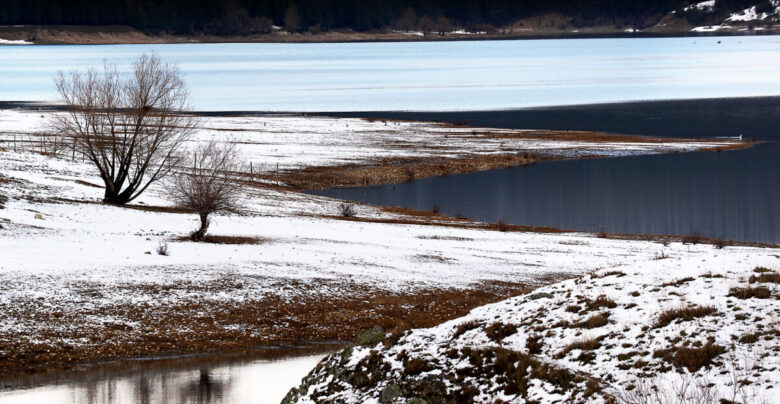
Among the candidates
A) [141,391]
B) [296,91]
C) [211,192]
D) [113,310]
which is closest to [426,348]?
[141,391]

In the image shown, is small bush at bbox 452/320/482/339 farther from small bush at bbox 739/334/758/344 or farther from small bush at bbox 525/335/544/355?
small bush at bbox 739/334/758/344

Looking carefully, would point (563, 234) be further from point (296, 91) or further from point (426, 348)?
point (296, 91)

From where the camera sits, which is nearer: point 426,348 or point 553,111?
point 426,348

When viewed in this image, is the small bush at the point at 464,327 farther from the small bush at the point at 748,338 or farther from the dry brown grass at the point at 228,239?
the dry brown grass at the point at 228,239

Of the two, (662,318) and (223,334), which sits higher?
(662,318)

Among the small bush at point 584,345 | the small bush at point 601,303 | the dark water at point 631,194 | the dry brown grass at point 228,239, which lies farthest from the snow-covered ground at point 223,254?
the dark water at point 631,194

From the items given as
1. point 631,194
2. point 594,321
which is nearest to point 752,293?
point 594,321

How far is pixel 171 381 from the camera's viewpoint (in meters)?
18.0

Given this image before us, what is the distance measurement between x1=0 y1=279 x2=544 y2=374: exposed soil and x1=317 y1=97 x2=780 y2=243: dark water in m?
22.6

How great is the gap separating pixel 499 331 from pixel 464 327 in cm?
59

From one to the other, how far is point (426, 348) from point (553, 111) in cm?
9812

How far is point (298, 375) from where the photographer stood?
1883 centimetres

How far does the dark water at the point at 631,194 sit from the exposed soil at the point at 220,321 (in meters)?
22.6

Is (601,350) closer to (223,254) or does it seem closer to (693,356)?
(693,356)
